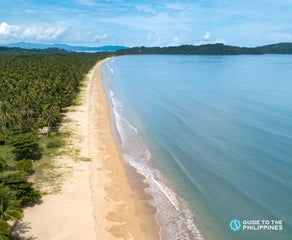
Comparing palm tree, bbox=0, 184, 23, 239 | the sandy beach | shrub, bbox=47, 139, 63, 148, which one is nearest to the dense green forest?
palm tree, bbox=0, 184, 23, 239

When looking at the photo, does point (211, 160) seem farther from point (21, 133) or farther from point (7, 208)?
point (7, 208)

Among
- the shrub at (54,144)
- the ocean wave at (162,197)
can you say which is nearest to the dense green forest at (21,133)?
the shrub at (54,144)

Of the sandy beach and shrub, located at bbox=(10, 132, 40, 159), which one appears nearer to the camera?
the sandy beach

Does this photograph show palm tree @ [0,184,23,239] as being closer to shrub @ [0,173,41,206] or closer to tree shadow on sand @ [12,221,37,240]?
tree shadow on sand @ [12,221,37,240]

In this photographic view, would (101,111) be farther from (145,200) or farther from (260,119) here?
(145,200)

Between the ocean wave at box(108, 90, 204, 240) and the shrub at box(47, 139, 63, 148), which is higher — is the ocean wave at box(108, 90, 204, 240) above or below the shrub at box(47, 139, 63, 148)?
below

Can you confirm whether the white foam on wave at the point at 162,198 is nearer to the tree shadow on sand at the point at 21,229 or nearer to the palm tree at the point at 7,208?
the tree shadow on sand at the point at 21,229

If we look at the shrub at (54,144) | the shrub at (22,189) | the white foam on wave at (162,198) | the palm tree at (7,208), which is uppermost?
the palm tree at (7,208)

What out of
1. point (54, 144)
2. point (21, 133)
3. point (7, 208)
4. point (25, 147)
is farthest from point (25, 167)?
point (7, 208)
